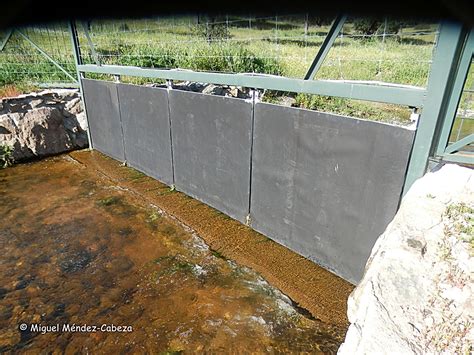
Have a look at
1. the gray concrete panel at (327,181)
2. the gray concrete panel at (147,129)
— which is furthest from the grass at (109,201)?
the gray concrete panel at (327,181)

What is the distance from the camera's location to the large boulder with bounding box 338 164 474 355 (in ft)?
3.69

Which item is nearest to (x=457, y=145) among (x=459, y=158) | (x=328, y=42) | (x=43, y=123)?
(x=459, y=158)

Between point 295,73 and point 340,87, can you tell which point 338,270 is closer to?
point 340,87

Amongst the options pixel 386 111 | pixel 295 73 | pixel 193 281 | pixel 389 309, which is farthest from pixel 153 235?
pixel 386 111

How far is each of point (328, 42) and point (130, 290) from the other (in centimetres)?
233

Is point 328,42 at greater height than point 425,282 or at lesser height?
greater

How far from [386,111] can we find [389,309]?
216 inches

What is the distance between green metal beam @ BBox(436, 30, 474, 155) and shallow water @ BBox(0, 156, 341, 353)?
4.57 ft

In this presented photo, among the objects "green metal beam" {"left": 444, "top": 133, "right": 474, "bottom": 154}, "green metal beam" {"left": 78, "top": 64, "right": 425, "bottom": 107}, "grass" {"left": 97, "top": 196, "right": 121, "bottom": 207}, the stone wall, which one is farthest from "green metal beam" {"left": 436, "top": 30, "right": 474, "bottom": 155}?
the stone wall

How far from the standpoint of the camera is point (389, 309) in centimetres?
123

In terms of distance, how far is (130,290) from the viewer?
2.46 meters

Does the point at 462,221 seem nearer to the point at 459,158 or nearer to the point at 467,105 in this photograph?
the point at 459,158

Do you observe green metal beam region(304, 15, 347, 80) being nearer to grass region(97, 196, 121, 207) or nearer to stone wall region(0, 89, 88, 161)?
grass region(97, 196, 121, 207)

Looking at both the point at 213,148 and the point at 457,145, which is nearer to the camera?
the point at 457,145
